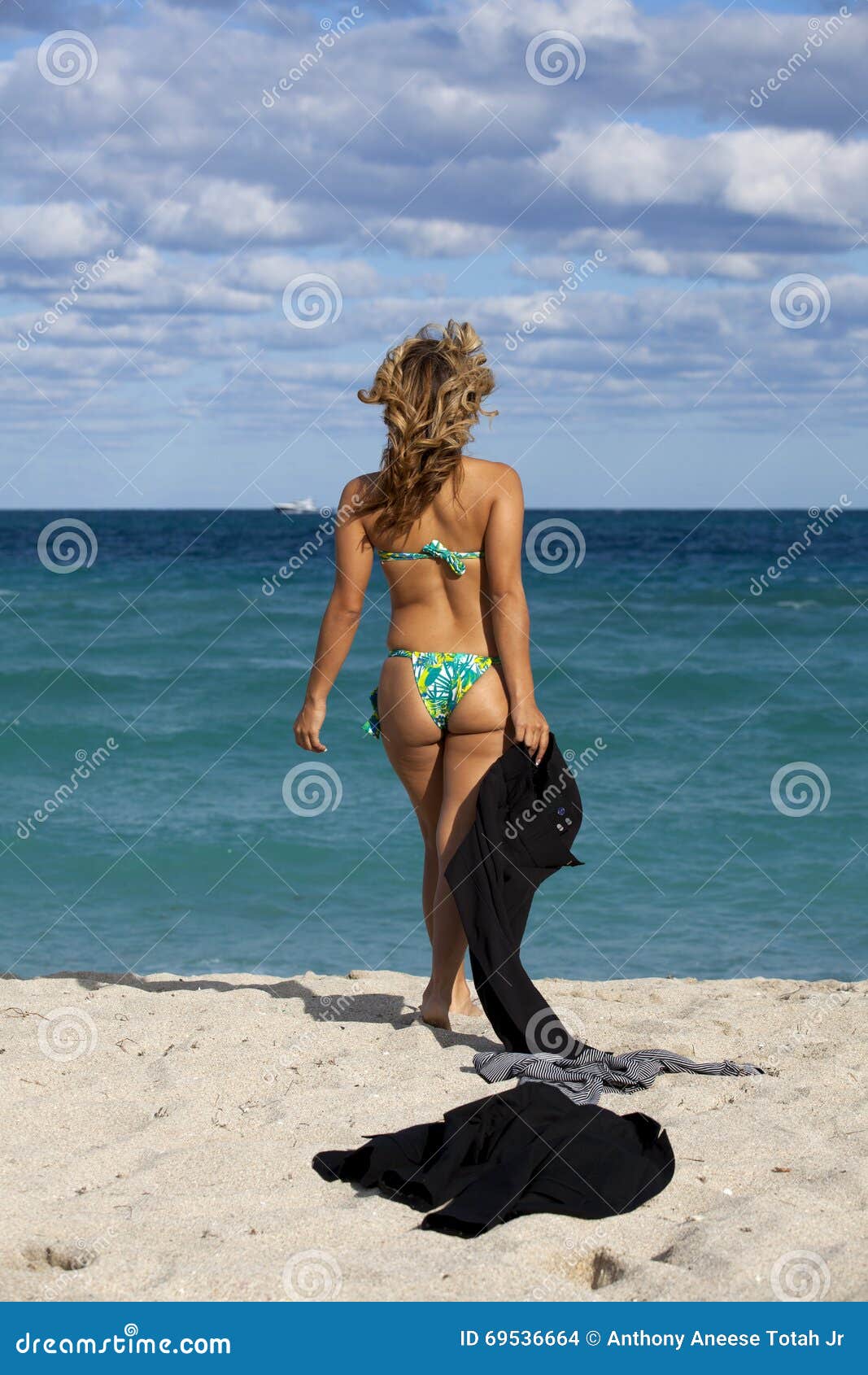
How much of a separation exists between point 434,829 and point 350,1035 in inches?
27.1

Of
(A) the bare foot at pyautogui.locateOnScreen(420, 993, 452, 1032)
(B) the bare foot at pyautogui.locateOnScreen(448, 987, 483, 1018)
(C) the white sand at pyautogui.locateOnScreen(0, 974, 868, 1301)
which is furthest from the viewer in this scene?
(B) the bare foot at pyautogui.locateOnScreen(448, 987, 483, 1018)

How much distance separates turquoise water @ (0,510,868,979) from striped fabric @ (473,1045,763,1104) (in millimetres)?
2041

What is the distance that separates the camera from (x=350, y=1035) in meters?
4.12

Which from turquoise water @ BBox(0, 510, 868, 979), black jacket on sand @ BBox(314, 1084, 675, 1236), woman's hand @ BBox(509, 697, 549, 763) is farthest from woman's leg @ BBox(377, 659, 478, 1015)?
turquoise water @ BBox(0, 510, 868, 979)

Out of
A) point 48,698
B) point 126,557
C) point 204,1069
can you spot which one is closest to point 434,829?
point 204,1069

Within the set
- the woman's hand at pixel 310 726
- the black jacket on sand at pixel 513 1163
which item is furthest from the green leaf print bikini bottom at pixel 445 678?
the black jacket on sand at pixel 513 1163

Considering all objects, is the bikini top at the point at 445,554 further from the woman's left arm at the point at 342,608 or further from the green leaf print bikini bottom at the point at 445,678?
the green leaf print bikini bottom at the point at 445,678

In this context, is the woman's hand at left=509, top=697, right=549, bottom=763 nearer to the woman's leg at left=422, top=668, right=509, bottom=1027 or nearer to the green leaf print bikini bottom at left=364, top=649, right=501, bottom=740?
the woman's leg at left=422, top=668, right=509, bottom=1027

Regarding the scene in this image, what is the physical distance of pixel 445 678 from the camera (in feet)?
13.3

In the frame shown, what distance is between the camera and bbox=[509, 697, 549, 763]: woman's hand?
4023 millimetres

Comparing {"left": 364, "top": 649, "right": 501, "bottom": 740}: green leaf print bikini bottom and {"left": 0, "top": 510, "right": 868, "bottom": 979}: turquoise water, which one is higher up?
{"left": 364, "top": 649, "right": 501, "bottom": 740}: green leaf print bikini bottom

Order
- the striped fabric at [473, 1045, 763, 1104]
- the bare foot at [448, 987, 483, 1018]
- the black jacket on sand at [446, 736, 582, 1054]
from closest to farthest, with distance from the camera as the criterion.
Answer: the striped fabric at [473, 1045, 763, 1104]
the black jacket on sand at [446, 736, 582, 1054]
the bare foot at [448, 987, 483, 1018]

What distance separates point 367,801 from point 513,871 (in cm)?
516

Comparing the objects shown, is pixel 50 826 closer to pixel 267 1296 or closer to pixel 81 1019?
pixel 81 1019
